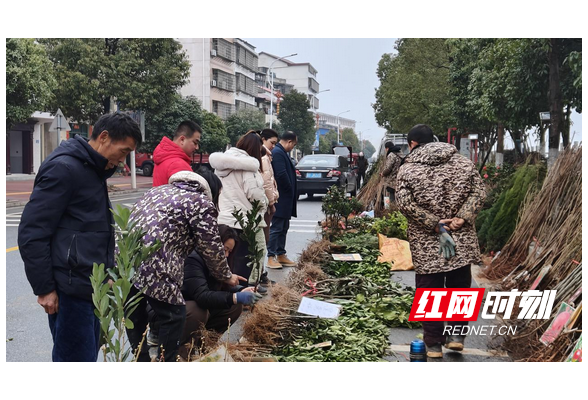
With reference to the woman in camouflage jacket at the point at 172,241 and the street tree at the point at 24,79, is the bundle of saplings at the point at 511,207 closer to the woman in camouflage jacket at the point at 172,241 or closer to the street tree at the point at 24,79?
the woman in camouflage jacket at the point at 172,241

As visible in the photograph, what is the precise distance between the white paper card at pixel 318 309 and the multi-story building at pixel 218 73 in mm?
50443

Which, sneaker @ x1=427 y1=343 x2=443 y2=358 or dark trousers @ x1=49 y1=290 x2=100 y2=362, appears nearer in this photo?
dark trousers @ x1=49 y1=290 x2=100 y2=362

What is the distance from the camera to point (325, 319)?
519cm

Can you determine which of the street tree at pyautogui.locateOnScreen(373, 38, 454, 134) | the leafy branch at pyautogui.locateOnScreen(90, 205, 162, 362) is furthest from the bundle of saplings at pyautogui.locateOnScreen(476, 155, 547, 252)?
the street tree at pyautogui.locateOnScreen(373, 38, 454, 134)

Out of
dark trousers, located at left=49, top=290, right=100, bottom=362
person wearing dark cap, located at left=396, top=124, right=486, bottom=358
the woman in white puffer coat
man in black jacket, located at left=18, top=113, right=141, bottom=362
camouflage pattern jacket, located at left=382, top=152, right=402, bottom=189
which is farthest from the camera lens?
camouflage pattern jacket, located at left=382, top=152, right=402, bottom=189

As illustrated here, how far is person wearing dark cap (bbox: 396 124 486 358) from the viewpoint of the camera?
4848mm

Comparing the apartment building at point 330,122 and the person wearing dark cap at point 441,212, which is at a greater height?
the apartment building at point 330,122

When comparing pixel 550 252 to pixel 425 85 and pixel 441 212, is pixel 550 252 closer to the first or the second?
pixel 441 212

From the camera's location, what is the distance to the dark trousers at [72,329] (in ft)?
11.1

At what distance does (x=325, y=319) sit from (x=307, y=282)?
1.22m

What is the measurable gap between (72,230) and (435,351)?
2.80 m

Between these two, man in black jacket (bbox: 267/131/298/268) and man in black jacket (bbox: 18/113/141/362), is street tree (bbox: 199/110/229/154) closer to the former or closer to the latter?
man in black jacket (bbox: 267/131/298/268)

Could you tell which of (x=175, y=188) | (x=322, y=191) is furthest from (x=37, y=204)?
(x=322, y=191)

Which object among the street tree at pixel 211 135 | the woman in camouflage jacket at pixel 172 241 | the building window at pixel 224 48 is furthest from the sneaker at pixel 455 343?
the building window at pixel 224 48
